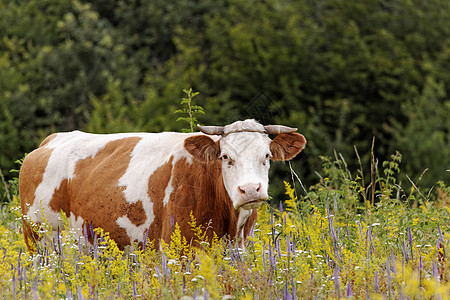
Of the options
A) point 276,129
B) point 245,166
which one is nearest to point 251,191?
point 245,166

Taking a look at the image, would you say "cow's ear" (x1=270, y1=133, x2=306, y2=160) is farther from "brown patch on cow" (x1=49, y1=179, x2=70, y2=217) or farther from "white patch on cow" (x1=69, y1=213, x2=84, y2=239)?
Answer: "brown patch on cow" (x1=49, y1=179, x2=70, y2=217)

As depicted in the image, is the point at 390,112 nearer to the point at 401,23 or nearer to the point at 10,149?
the point at 401,23

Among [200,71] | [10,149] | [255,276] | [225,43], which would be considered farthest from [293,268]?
[225,43]

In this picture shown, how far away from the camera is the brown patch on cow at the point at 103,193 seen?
656cm

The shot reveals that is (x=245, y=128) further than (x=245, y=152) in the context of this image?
Yes

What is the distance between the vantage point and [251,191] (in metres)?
5.47

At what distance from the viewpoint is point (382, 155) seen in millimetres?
25656

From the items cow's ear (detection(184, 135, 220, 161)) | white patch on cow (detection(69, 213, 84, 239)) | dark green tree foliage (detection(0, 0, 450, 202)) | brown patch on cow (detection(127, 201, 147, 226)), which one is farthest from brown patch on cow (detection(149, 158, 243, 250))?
dark green tree foliage (detection(0, 0, 450, 202))

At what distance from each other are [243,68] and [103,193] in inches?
835

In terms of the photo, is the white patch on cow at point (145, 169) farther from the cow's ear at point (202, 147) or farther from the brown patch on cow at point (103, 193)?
the cow's ear at point (202, 147)

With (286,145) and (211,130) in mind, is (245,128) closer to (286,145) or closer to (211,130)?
(211,130)

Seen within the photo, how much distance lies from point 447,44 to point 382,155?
5636mm

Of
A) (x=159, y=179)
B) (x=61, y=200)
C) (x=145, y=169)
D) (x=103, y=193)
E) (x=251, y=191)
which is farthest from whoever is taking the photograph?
(x=61, y=200)

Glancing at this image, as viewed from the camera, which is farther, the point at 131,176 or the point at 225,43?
the point at 225,43
